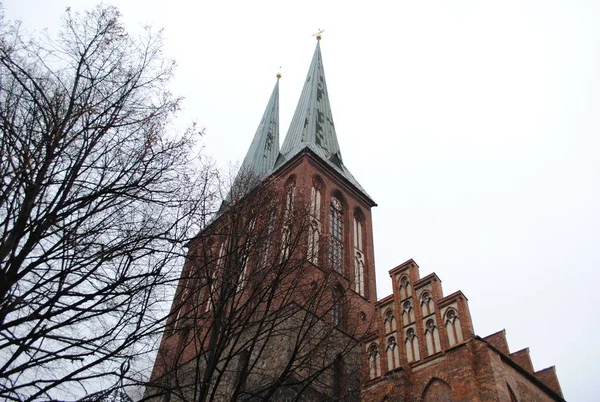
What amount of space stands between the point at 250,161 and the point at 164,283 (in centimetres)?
2327

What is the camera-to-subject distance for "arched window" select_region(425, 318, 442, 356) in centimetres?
1160

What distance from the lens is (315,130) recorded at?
25.9 meters

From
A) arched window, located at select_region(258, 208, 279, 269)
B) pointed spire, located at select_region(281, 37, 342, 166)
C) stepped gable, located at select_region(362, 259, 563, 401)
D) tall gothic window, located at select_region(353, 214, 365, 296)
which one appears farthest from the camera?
pointed spire, located at select_region(281, 37, 342, 166)

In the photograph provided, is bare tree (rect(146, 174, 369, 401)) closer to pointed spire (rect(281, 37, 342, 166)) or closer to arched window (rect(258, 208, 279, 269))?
arched window (rect(258, 208, 279, 269))

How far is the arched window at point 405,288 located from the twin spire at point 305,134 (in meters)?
8.75

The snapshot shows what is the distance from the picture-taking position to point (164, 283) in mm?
5789

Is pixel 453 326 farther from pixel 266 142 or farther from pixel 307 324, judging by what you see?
pixel 266 142

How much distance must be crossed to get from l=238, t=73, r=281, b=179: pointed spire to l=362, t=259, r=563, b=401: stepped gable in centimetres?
1535

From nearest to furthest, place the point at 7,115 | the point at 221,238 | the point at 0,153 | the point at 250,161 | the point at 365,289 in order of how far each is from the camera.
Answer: the point at 0,153 < the point at 7,115 < the point at 221,238 < the point at 365,289 < the point at 250,161

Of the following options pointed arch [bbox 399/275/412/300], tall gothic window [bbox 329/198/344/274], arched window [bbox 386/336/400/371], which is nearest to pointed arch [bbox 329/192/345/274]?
tall gothic window [bbox 329/198/344/274]

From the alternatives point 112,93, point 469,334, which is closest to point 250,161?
point 469,334

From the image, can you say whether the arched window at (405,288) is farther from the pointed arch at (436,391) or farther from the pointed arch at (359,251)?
the pointed arch at (359,251)

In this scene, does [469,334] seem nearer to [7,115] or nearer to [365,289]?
[365,289]

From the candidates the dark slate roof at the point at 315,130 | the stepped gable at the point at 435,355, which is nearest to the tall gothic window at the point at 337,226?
the dark slate roof at the point at 315,130
